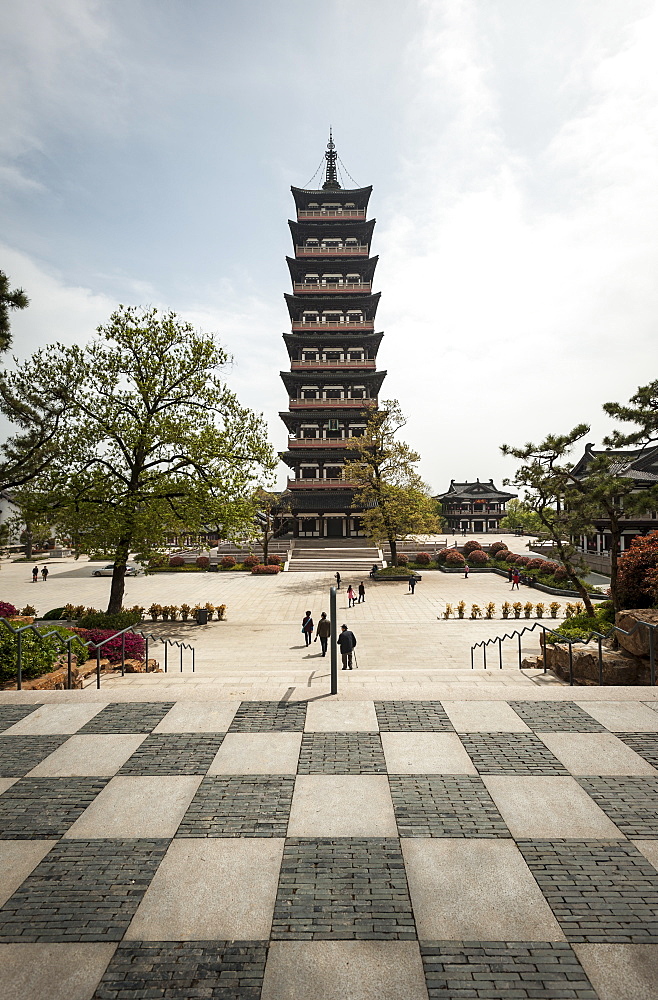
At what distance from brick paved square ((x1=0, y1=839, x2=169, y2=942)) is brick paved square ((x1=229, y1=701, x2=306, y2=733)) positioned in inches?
94.6

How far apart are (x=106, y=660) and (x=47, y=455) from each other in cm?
895

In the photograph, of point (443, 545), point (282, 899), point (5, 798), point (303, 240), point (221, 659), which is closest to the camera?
point (282, 899)

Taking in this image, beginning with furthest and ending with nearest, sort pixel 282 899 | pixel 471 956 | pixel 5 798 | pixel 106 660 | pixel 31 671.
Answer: pixel 106 660, pixel 31 671, pixel 5 798, pixel 282 899, pixel 471 956

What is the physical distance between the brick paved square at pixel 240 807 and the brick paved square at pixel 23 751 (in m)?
2.33

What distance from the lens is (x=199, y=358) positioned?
19.5m

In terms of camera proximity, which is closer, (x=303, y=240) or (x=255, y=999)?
(x=255, y=999)

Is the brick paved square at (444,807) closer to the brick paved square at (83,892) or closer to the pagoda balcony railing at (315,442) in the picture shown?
the brick paved square at (83,892)

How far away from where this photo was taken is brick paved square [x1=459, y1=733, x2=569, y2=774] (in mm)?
5910

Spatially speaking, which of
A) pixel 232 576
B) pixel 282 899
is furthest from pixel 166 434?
pixel 232 576

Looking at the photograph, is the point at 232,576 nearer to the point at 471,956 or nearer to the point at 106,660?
the point at 106,660

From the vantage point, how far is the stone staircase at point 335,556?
3938 centimetres

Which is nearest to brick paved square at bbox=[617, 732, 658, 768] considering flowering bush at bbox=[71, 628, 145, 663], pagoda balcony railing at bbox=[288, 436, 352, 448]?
flowering bush at bbox=[71, 628, 145, 663]

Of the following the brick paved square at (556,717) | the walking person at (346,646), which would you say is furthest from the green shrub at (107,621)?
the brick paved square at (556,717)

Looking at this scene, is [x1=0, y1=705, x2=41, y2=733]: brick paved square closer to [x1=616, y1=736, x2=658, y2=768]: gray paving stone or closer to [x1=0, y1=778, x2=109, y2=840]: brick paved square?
[x1=0, y1=778, x2=109, y2=840]: brick paved square
